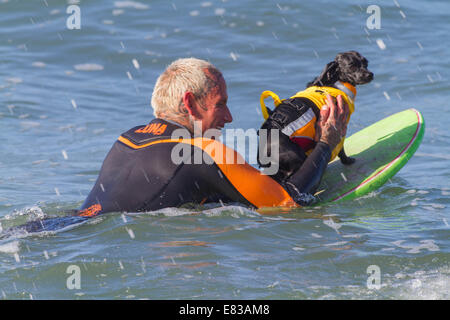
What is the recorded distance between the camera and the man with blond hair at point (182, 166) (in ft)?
14.1

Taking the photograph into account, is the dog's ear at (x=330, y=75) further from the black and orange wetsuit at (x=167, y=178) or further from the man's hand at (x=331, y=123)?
the black and orange wetsuit at (x=167, y=178)

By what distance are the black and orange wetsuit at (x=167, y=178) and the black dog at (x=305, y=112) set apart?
438 millimetres

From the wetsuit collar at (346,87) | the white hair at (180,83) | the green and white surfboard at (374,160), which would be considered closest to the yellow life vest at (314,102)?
the wetsuit collar at (346,87)

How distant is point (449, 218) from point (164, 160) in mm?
2321

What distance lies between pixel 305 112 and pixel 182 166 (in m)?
1.26

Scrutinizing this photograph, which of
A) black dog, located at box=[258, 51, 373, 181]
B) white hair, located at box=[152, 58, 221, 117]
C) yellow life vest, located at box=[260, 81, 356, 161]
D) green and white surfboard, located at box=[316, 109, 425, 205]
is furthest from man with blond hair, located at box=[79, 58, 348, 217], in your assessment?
green and white surfboard, located at box=[316, 109, 425, 205]

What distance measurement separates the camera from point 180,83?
176 inches

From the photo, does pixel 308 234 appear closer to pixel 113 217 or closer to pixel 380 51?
pixel 113 217

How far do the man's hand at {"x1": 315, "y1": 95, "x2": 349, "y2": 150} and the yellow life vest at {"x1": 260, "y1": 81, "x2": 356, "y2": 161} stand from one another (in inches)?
2.7

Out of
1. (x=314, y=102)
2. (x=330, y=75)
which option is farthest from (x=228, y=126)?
(x=314, y=102)

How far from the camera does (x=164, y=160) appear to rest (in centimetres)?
428

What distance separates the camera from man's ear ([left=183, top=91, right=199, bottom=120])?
4.45 metres

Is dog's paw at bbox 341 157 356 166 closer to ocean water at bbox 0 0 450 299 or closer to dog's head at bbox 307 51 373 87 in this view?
ocean water at bbox 0 0 450 299

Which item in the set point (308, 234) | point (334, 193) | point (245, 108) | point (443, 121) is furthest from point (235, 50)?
point (308, 234)
